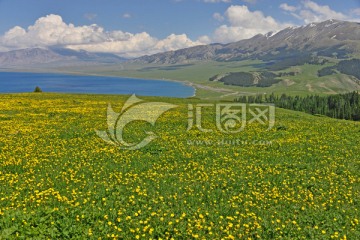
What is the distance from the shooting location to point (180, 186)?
49.2 feet

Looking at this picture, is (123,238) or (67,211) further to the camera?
(67,211)

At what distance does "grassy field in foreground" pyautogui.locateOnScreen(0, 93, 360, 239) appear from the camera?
36.3 ft

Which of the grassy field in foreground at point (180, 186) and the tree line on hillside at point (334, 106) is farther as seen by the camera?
the tree line on hillside at point (334, 106)

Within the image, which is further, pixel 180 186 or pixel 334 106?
pixel 334 106

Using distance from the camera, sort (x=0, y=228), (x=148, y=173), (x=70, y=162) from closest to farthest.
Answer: (x=0, y=228), (x=148, y=173), (x=70, y=162)

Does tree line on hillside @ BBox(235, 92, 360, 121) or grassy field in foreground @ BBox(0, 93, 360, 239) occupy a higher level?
grassy field in foreground @ BBox(0, 93, 360, 239)

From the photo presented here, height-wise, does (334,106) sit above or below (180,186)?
below

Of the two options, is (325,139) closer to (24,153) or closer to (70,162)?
(70,162)

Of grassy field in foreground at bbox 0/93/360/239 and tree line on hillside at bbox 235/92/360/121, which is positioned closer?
grassy field in foreground at bbox 0/93/360/239

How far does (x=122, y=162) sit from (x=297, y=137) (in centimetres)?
1511

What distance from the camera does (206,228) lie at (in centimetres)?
1112

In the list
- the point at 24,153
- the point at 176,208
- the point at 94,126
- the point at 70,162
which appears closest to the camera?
the point at 176,208

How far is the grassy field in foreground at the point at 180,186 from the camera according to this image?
11.1 m

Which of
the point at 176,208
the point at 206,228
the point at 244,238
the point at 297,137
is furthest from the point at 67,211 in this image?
the point at 297,137
